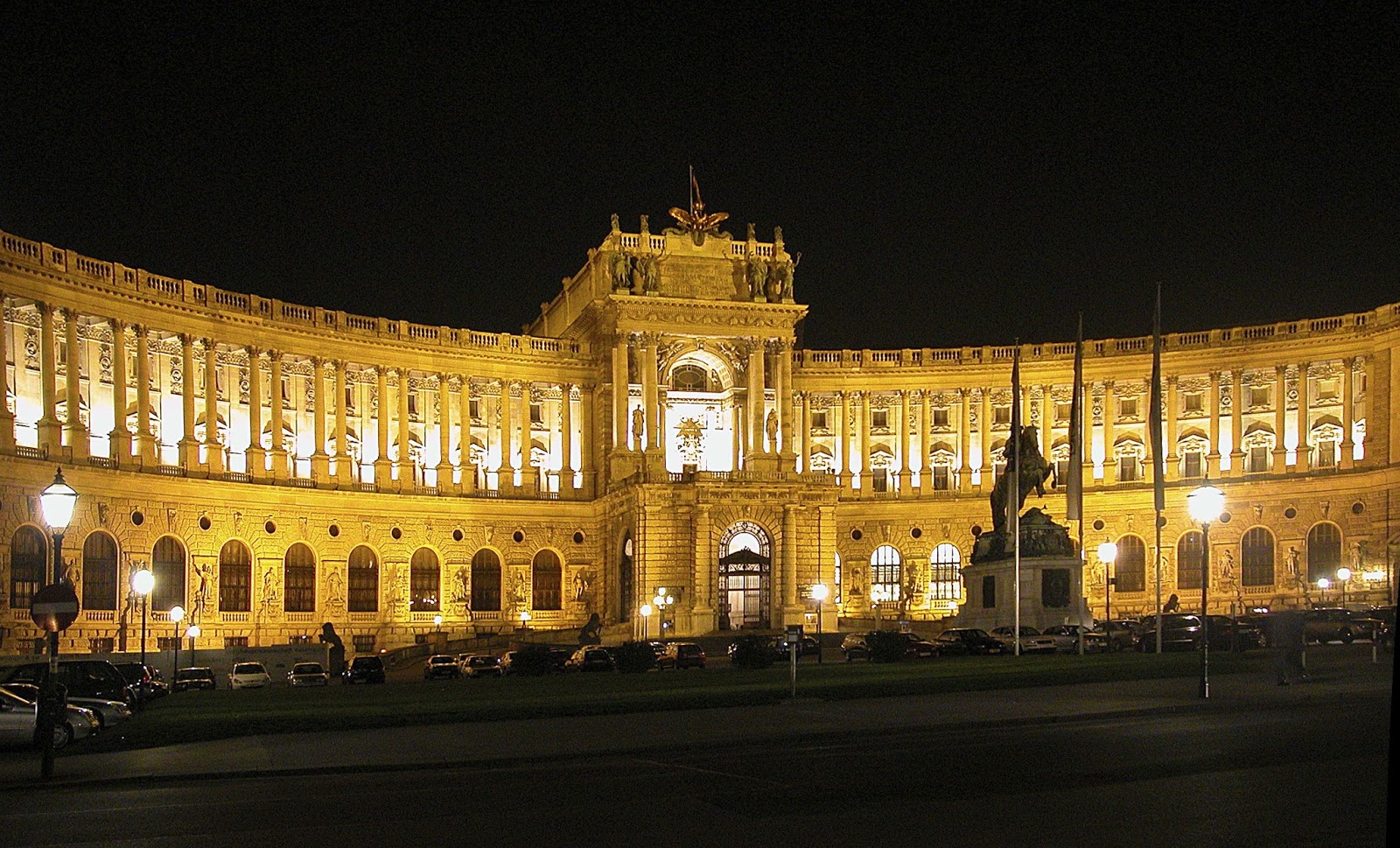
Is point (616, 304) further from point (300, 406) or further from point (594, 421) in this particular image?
point (300, 406)

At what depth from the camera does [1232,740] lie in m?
27.2

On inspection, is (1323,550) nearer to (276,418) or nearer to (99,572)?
(276,418)

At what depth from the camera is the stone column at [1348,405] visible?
94.6 metres

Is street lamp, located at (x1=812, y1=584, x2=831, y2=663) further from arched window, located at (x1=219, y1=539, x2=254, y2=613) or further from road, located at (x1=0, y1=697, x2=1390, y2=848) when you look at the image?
road, located at (x1=0, y1=697, x2=1390, y2=848)

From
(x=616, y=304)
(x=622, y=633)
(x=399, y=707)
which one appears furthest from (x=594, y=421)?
(x=399, y=707)

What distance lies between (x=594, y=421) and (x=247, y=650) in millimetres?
33978

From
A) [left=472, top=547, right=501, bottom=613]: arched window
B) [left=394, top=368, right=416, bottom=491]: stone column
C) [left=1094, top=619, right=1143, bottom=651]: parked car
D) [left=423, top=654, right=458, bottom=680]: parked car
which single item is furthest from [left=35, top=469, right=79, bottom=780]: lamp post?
[left=472, top=547, right=501, bottom=613]: arched window

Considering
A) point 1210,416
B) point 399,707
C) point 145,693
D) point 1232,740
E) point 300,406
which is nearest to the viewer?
point 1232,740

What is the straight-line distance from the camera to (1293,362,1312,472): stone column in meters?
95.7

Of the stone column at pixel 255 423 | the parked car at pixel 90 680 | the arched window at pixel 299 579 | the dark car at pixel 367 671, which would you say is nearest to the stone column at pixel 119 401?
the stone column at pixel 255 423

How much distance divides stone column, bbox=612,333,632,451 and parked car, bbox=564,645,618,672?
112ft

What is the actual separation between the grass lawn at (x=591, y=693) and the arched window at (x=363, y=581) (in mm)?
35461

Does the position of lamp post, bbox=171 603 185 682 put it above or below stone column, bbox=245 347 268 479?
below

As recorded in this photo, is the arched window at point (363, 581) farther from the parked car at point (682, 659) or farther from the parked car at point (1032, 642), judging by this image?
the parked car at point (1032, 642)
